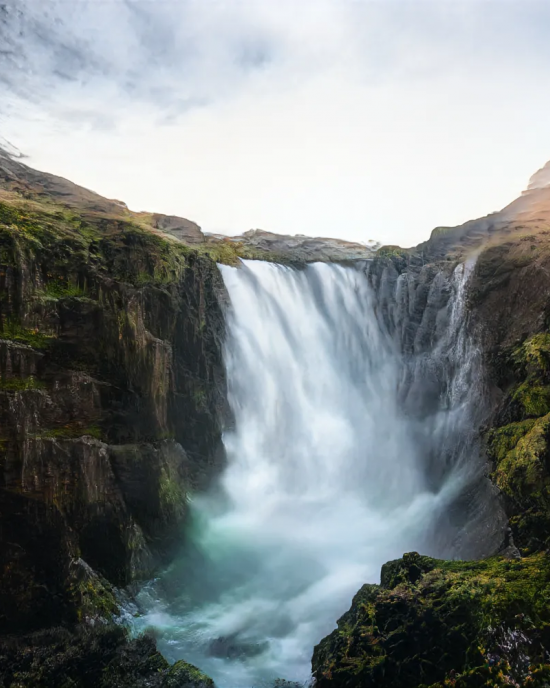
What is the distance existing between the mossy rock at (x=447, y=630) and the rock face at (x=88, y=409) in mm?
3875

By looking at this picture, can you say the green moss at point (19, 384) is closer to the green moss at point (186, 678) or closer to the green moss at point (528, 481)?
the green moss at point (186, 678)

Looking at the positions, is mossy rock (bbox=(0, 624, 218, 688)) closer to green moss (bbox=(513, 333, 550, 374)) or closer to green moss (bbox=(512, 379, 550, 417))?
green moss (bbox=(512, 379, 550, 417))

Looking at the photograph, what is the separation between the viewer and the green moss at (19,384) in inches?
428

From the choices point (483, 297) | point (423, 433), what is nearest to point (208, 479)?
point (423, 433)

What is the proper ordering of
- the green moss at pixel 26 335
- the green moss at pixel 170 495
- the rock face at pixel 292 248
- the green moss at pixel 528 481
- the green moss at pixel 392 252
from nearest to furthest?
the green moss at pixel 528 481, the green moss at pixel 26 335, the green moss at pixel 170 495, the rock face at pixel 292 248, the green moss at pixel 392 252

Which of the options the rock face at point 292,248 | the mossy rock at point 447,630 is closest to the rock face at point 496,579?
the mossy rock at point 447,630

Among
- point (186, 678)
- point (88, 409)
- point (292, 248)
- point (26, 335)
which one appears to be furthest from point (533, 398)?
point (292, 248)

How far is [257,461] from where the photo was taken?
19844 millimetres

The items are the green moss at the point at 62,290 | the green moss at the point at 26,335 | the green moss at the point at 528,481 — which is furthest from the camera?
the green moss at the point at 62,290

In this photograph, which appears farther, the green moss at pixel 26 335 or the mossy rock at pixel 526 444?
the green moss at pixel 26 335

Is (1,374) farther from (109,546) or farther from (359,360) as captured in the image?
(359,360)

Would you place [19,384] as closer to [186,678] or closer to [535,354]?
[186,678]

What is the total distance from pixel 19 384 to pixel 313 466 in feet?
41.7

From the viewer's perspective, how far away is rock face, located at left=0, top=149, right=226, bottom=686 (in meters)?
10.8
